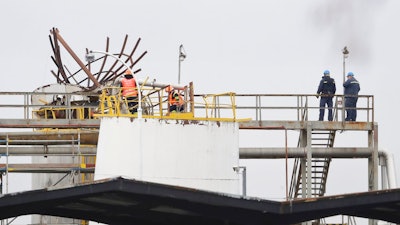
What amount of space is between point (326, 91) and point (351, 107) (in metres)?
1.12

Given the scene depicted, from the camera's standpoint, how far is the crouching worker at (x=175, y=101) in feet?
127

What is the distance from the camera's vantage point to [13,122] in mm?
45312

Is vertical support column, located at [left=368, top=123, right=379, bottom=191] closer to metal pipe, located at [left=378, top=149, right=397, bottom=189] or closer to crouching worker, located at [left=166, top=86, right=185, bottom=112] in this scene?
metal pipe, located at [left=378, top=149, right=397, bottom=189]

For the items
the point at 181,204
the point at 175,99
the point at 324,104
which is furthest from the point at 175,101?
the point at 324,104

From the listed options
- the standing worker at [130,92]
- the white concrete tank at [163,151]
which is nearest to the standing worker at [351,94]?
the standing worker at [130,92]

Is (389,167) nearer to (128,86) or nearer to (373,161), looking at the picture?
(373,161)

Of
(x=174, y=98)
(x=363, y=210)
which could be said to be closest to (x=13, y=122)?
(x=174, y=98)

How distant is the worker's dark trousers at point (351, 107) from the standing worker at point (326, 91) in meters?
0.61

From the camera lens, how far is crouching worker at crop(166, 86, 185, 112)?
127 ft

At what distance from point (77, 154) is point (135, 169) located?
8.94m

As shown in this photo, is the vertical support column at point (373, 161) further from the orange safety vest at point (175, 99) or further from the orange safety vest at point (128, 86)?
the orange safety vest at point (128, 86)

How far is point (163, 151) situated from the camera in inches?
1394

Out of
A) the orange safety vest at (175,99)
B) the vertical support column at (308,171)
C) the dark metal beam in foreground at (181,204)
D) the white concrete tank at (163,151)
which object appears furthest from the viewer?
the vertical support column at (308,171)

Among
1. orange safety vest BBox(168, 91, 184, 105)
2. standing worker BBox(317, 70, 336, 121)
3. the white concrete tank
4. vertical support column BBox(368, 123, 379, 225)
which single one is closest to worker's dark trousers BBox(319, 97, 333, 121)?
standing worker BBox(317, 70, 336, 121)
